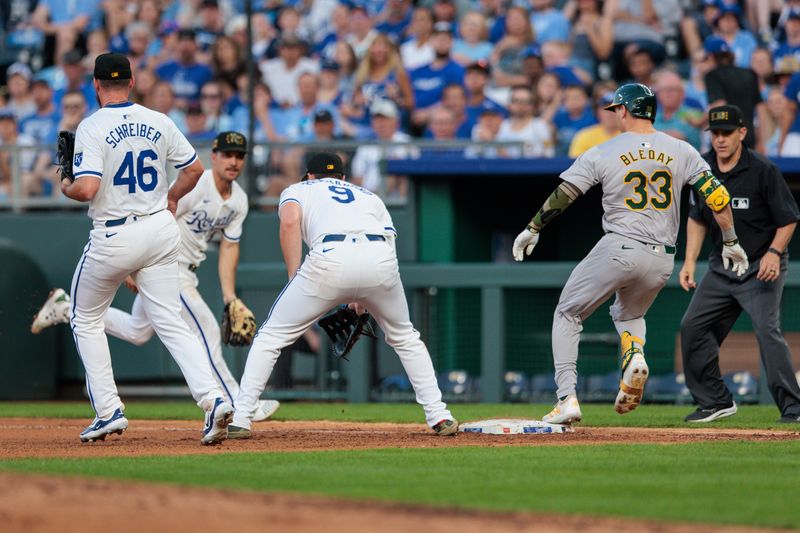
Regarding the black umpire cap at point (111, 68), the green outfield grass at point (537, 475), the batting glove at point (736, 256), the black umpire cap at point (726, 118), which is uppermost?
the black umpire cap at point (111, 68)

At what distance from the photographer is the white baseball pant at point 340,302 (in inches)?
317

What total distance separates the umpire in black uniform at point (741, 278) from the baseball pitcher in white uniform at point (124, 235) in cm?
363

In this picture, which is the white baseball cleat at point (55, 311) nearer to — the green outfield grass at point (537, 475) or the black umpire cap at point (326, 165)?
the black umpire cap at point (326, 165)

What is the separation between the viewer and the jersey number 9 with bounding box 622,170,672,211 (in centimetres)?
877

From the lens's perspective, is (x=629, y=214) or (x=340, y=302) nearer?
(x=340, y=302)

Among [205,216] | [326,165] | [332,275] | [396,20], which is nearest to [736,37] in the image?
[396,20]

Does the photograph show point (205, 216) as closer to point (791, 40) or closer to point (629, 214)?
point (629, 214)

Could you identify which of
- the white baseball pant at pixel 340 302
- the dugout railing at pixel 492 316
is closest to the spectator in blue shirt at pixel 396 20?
the dugout railing at pixel 492 316

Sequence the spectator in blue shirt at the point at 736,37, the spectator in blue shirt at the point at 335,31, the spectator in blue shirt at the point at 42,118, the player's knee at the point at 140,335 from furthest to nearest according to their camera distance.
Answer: the spectator in blue shirt at the point at 335,31, the spectator in blue shirt at the point at 42,118, the spectator in blue shirt at the point at 736,37, the player's knee at the point at 140,335

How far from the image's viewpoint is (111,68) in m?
8.20

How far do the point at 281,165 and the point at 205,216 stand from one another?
4.41 m

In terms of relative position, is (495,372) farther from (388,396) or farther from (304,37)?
(304,37)

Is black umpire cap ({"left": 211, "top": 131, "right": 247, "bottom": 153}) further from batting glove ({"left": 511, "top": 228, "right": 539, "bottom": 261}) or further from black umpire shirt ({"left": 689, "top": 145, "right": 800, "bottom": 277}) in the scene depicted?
black umpire shirt ({"left": 689, "top": 145, "right": 800, "bottom": 277})

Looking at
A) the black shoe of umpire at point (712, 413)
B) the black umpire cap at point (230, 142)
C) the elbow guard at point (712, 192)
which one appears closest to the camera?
the elbow guard at point (712, 192)
